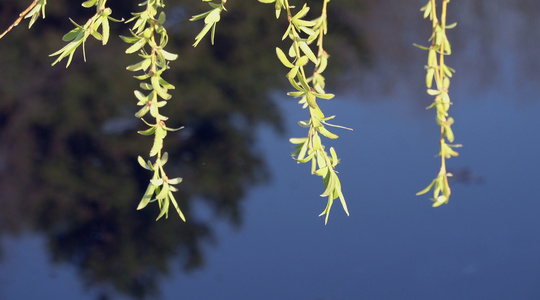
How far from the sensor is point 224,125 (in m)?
1.63

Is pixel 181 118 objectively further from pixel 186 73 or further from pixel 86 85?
pixel 86 85

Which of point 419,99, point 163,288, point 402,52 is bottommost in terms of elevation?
point 163,288

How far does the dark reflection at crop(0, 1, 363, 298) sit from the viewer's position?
1532 millimetres

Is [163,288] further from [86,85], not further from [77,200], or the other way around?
[86,85]

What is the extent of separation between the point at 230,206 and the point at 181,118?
25 cm

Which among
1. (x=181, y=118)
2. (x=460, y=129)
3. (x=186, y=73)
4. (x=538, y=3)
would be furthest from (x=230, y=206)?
(x=538, y=3)

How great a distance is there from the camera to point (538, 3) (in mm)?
1738

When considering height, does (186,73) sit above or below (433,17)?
above

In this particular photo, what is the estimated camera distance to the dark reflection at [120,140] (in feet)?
5.03

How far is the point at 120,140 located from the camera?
1.62 meters

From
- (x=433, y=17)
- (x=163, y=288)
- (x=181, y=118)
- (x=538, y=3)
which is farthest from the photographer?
(x=538, y=3)

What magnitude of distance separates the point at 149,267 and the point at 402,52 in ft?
2.74

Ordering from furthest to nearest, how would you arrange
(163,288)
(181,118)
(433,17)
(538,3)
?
(538,3) → (181,118) → (163,288) → (433,17)

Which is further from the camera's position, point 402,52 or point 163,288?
point 402,52
